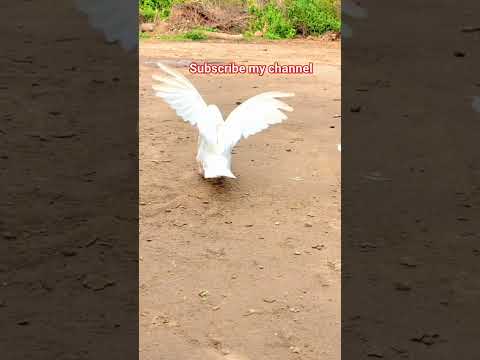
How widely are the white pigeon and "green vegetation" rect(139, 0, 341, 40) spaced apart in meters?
7.91

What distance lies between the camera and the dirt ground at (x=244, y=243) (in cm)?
294

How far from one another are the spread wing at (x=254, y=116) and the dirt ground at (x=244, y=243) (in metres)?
0.46

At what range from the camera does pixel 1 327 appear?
9.39 feet

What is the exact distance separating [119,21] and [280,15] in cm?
587

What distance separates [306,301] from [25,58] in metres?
5.08

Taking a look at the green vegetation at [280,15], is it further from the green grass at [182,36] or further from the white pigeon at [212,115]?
the white pigeon at [212,115]

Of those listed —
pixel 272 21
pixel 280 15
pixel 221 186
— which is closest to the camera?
pixel 221 186

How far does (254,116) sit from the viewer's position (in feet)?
14.5

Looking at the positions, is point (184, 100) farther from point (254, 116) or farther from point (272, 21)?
point (272, 21)

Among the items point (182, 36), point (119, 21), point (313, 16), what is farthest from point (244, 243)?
point (313, 16)

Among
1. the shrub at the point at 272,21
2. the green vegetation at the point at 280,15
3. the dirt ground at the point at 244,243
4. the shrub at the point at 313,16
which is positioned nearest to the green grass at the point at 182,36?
the green vegetation at the point at 280,15
